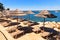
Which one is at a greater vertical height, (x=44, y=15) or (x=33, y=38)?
(x=44, y=15)

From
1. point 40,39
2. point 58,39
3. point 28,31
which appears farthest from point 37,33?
point 58,39

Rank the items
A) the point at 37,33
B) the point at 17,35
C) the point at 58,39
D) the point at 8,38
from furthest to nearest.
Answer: the point at 37,33, the point at 17,35, the point at 8,38, the point at 58,39

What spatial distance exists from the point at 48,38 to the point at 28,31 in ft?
8.15

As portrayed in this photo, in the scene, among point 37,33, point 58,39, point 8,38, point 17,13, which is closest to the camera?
point 58,39

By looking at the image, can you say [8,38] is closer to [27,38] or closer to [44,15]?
[27,38]

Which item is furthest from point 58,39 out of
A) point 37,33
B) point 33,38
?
point 37,33

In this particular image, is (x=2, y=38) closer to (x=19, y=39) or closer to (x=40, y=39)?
(x=19, y=39)

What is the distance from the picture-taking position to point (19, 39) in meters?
9.52

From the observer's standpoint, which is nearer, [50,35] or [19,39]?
[19,39]

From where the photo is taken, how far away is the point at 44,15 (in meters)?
11.7

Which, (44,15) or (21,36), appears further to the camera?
(44,15)

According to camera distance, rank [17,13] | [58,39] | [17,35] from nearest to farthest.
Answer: [58,39] → [17,35] → [17,13]

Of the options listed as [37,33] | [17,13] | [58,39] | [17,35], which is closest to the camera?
[58,39]

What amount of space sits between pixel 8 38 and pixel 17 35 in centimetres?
120
